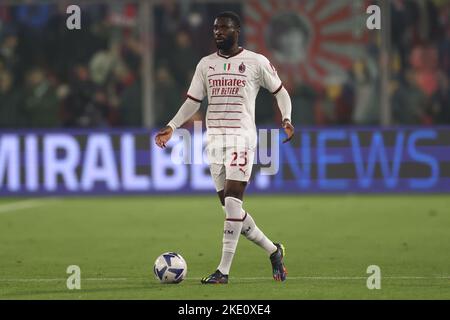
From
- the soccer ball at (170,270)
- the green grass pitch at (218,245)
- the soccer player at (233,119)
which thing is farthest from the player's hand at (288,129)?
the soccer ball at (170,270)

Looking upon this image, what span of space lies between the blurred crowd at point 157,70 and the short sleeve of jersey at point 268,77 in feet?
31.5

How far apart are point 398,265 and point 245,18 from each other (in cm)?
971

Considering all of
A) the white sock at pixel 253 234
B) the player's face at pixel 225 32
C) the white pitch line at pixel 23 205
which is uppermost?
the player's face at pixel 225 32

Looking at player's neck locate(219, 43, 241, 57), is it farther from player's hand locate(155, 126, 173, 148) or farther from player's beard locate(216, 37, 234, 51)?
player's hand locate(155, 126, 173, 148)

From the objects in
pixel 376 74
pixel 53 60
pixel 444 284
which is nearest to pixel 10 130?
pixel 53 60

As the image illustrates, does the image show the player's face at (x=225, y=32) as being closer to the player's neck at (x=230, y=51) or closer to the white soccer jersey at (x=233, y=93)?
the player's neck at (x=230, y=51)

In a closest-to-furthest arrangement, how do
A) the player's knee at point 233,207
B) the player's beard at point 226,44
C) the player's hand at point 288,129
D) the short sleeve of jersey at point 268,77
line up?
the player's hand at point 288,129, the player's knee at point 233,207, the player's beard at point 226,44, the short sleeve of jersey at point 268,77

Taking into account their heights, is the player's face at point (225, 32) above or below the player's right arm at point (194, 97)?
above

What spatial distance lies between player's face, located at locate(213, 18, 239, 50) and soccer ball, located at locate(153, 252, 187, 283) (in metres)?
1.77

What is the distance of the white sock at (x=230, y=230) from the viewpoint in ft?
30.5

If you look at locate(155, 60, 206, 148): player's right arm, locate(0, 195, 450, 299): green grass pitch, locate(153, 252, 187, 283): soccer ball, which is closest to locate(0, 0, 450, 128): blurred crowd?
locate(0, 195, 450, 299): green grass pitch

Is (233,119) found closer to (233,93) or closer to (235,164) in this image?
(233,93)

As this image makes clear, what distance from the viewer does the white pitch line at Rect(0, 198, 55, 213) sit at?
685 inches

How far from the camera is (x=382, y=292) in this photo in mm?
8633
